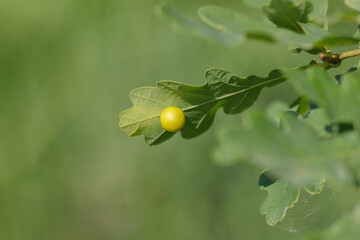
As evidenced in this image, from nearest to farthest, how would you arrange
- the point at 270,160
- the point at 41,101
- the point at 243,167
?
1. the point at 270,160
2. the point at 243,167
3. the point at 41,101

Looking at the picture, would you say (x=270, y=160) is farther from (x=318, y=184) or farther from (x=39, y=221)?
(x=39, y=221)

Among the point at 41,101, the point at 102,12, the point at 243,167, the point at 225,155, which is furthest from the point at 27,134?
the point at 225,155

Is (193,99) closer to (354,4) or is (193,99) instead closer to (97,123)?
(354,4)

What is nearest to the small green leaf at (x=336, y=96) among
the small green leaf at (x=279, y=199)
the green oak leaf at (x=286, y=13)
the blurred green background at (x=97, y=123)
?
the green oak leaf at (x=286, y=13)

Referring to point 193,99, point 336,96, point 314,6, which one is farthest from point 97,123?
point 336,96

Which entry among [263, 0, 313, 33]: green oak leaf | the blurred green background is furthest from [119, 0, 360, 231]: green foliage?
the blurred green background
